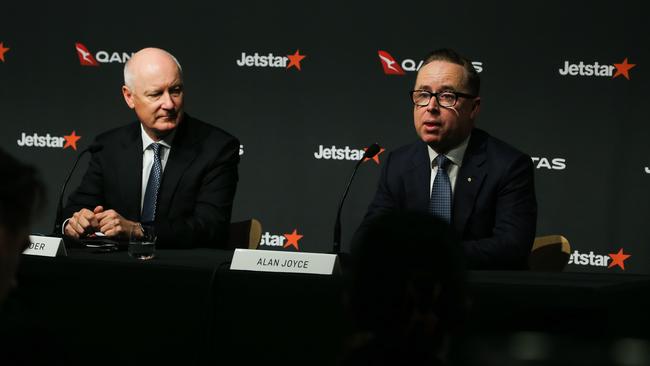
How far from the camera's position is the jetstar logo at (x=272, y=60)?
539 cm

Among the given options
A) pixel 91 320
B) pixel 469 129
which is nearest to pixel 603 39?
pixel 469 129

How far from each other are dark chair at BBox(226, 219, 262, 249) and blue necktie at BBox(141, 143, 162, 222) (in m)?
0.38

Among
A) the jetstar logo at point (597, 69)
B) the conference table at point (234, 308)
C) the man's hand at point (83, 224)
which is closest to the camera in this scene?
the conference table at point (234, 308)

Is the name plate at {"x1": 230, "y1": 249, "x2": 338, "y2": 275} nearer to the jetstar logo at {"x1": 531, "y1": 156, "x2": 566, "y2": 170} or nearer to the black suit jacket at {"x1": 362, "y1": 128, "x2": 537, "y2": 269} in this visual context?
the black suit jacket at {"x1": 362, "y1": 128, "x2": 537, "y2": 269}

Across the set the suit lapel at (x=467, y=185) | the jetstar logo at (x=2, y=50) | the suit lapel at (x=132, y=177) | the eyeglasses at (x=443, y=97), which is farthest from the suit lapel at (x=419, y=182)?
the jetstar logo at (x=2, y=50)

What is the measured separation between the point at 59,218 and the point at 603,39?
3.27 metres

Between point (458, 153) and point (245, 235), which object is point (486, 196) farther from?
point (245, 235)

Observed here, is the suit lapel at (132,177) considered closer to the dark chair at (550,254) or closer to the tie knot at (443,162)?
the tie knot at (443,162)

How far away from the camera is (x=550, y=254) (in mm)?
3664

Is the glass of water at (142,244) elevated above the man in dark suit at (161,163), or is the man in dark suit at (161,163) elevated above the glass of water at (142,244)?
the man in dark suit at (161,163)

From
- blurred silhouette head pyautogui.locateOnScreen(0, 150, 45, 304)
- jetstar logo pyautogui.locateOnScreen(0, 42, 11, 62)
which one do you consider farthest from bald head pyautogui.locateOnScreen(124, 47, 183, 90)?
blurred silhouette head pyautogui.locateOnScreen(0, 150, 45, 304)

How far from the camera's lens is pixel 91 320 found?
2.72 meters

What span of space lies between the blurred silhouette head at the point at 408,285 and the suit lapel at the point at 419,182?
2205 mm

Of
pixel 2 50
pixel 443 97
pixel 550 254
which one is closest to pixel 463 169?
pixel 443 97
